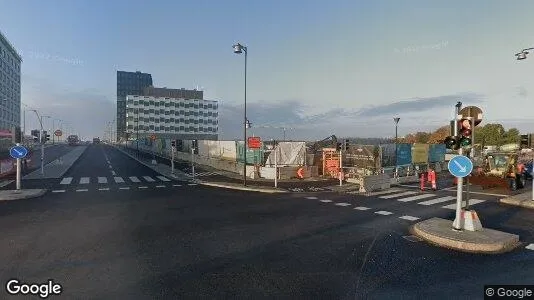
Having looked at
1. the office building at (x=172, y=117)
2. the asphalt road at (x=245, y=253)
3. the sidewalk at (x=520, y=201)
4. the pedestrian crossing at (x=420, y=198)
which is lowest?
the asphalt road at (x=245, y=253)

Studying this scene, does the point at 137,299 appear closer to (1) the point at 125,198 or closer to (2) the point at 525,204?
(1) the point at 125,198

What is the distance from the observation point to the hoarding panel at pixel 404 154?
27547mm

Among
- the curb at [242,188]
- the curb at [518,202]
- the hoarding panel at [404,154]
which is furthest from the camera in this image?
the hoarding panel at [404,154]

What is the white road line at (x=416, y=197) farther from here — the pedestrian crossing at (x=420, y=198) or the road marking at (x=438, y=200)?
the road marking at (x=438, y=200)

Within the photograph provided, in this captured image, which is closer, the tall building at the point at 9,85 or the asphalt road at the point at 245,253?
the asphalt road at the point at 245,253

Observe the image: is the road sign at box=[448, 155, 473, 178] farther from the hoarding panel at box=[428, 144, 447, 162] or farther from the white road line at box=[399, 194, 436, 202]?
the hoarding panel at box=[428, 144, 447, 162]

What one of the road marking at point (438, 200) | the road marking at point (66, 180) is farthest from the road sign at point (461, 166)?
the road marking at point (66, 180)

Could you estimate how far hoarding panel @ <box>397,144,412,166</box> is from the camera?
27.5 m

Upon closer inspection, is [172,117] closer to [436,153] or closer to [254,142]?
[436,153]

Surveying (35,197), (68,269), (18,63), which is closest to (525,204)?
(68,269)

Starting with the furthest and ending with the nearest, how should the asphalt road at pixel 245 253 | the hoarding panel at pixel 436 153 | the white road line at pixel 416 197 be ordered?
1. the hoarding panel at pixel 436 153
2. the white road line at pixel 416 197
3. the asphalt road at pixel 245 253

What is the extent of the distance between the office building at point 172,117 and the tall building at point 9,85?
125 feet

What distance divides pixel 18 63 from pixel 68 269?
5478 inches

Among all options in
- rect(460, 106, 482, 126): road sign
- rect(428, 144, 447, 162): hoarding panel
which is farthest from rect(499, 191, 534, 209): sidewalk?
rect(428, 144, 447, 162): hoarding panel
